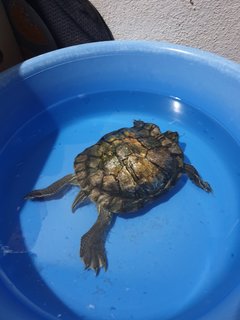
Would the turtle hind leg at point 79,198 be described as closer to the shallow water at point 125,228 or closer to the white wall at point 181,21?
the shallow water at point 125,228

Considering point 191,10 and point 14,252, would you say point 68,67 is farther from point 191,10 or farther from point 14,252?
point 14,252

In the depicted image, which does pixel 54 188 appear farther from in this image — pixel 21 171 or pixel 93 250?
pixel 93 250

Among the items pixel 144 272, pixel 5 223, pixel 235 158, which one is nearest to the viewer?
pixel 144 272

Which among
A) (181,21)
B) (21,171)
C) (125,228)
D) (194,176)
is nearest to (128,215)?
(125,228)

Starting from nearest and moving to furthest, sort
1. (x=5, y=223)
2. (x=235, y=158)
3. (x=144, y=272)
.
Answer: (x=144, y=272), (x=5, y=223), (x=235, y=158)

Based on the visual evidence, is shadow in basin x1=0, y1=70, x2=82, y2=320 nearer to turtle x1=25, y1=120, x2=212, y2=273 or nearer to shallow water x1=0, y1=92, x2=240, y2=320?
shallow water x1=0, y1=92, x2=240, y2=320

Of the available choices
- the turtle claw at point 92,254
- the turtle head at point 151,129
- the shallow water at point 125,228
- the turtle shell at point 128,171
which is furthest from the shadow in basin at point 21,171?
the turtle head at point 151,129

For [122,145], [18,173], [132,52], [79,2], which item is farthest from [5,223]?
[79,2]
